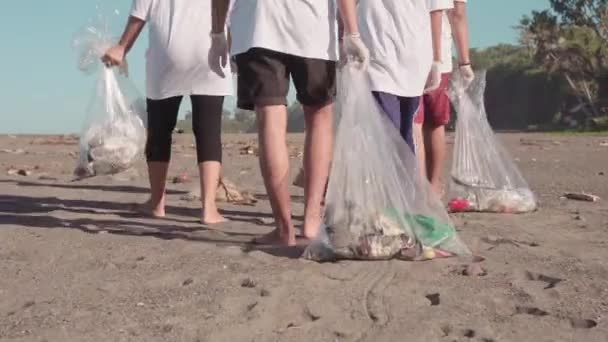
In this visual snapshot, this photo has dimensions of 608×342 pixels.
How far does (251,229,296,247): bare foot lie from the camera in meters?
3.95

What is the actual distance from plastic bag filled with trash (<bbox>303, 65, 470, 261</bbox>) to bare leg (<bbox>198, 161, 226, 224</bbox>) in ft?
4.19

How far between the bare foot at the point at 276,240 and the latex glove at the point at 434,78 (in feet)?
4.29

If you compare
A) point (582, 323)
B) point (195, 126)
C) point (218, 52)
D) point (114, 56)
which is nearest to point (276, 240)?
point (218, 52)

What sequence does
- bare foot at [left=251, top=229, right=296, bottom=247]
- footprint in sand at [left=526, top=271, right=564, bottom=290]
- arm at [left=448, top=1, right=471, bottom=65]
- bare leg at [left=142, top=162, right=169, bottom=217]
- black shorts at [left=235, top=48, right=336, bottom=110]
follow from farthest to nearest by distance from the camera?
arm at [left=448, top=1, right=471, bottom=65], bare leg at [left=142, top=162, right=169, bottom=217], bare foot at [left=251, top=229, right=296, bottom=247], black shorts at [left=235, top=48, right=336, bottom=110], footprint in sand at [left=526, top=271, right=564, bottom=290]

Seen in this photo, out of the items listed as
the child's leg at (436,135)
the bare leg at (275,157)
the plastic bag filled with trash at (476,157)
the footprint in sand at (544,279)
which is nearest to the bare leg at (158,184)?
the bare leg at (275,157)

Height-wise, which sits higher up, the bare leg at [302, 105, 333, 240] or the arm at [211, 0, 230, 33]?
the arm at [211, 0, 230, 33]

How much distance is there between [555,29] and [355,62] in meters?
30.8

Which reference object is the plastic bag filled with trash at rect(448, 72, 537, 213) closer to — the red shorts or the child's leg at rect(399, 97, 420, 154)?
the red shorts

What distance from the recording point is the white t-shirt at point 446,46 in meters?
5.04

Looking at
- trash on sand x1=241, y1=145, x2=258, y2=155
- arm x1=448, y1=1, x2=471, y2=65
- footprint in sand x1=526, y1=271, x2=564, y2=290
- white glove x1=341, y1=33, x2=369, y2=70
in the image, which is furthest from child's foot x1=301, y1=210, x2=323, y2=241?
trash on sand x1=241, y1=145, x2=258, y2=155

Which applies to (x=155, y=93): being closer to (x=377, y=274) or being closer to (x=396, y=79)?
(x=396, y=79)

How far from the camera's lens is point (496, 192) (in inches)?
215

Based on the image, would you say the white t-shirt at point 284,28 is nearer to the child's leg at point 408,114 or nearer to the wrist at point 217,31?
the wrist at point 217,31

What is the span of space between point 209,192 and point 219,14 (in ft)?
3.41
